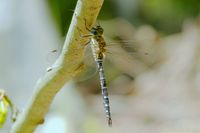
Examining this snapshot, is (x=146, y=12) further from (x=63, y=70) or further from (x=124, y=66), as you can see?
(x=63, y=70)

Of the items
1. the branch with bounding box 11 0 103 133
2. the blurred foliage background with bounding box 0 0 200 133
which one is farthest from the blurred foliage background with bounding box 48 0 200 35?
the branch with bounding box 11 0 103 133

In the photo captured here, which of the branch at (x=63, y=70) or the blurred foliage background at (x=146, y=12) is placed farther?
the blurred foliage background at (x=146, y=12)

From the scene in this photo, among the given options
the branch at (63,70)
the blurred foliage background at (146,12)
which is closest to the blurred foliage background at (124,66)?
the blurred foliage background at (146,12)

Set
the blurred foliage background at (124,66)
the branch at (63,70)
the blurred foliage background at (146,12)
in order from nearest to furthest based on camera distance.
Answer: the branch at (63,70) → the blurred foliage background at (124,66) → the blurred foliage background at (146,12)

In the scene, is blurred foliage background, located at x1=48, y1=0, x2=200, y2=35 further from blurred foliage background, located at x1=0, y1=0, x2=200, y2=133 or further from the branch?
the branch

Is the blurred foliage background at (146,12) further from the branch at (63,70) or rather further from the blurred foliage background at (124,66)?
the branch at (63,70)

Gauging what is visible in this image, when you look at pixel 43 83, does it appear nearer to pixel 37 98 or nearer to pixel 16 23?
pixel 37 98

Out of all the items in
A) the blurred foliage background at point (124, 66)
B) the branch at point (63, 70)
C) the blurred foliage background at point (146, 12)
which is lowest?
the branch at point (63, 70)
